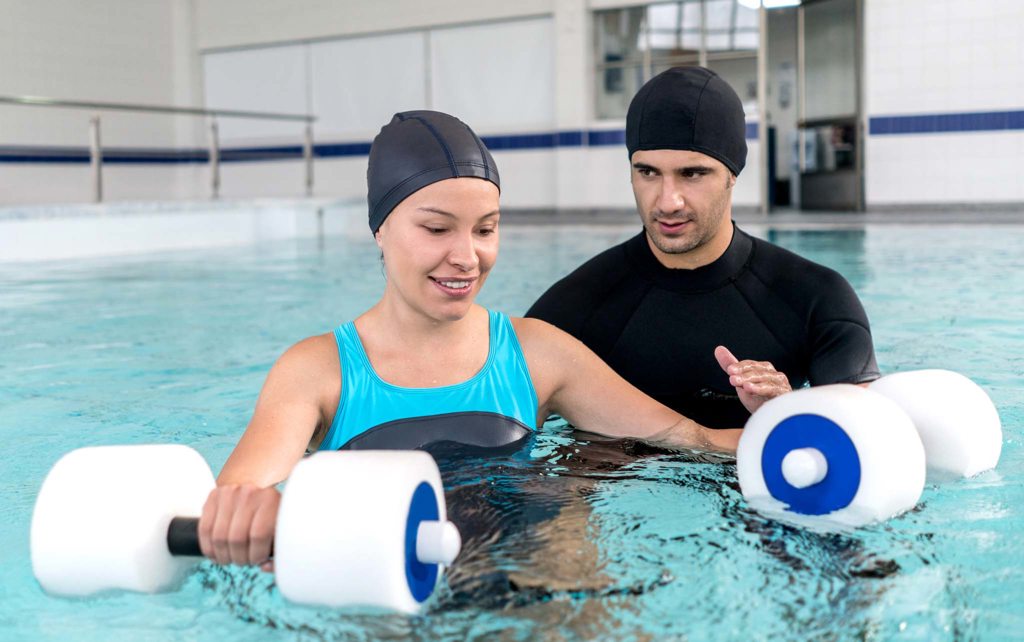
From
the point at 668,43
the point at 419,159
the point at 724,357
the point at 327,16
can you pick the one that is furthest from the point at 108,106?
the point at 724,357

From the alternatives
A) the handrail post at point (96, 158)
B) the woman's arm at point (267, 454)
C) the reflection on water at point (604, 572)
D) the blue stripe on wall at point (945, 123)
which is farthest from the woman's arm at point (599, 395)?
the blue stripe on wall at point (945, 123)

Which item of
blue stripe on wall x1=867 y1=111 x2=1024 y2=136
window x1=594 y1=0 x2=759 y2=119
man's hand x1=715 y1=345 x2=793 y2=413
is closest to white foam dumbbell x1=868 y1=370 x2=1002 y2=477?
man's hand x1=715 y1=345 x2=793 y2=413

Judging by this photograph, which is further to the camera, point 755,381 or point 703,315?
point 703,315

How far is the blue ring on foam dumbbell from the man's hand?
0.88 ft

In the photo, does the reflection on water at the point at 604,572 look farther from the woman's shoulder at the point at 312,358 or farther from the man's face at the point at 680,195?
the man's face at the point at 680,195

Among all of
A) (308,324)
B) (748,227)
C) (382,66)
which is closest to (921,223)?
(748,227)

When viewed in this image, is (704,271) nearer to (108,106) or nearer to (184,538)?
(184,538)

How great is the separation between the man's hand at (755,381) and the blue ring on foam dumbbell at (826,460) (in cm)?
27

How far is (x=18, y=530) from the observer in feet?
9.17

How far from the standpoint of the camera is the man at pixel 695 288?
3223 mm

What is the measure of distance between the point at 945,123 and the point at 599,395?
1264cm

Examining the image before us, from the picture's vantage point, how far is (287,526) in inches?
64.4

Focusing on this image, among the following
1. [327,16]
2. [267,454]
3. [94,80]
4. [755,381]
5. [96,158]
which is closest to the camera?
[267,454]

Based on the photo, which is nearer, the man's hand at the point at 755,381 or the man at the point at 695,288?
the man's hand at the point at 755,381
